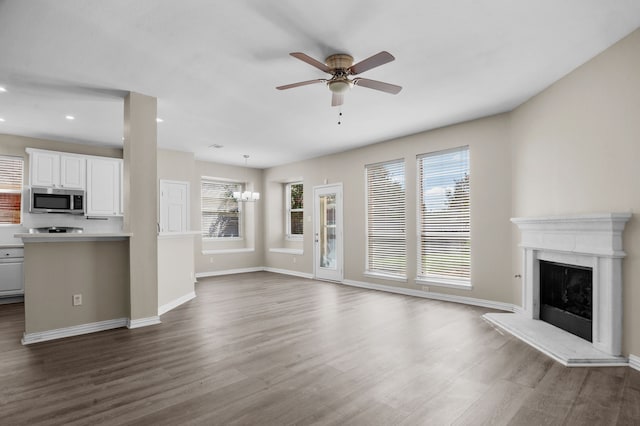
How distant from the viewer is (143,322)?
13.5 feet

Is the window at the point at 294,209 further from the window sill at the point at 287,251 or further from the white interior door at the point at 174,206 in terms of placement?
the white interior door at the point at 174,206

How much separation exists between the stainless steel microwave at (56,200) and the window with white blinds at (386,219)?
5.57 meters

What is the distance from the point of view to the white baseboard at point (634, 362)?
284cm

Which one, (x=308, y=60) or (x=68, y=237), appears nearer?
(x=308, y=60)

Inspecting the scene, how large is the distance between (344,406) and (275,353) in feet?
3.69

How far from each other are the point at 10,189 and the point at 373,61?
6.75 meters

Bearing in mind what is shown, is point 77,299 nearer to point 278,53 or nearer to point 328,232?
point 278,53

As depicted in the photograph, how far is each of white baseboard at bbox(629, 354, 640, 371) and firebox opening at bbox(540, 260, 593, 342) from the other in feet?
1.38

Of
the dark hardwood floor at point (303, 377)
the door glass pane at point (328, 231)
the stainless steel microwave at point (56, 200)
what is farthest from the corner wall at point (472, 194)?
the stainless steel microwave at point (56, 200)

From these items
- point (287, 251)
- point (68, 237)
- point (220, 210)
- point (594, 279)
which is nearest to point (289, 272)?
point (287, 251)

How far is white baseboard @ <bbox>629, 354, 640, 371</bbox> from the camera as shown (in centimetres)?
284

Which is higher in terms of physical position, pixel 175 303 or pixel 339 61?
pixel 339 61

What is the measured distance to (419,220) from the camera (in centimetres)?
592

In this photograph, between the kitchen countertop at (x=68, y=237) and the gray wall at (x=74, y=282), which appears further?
the gray wall at (x=74, y=282)
